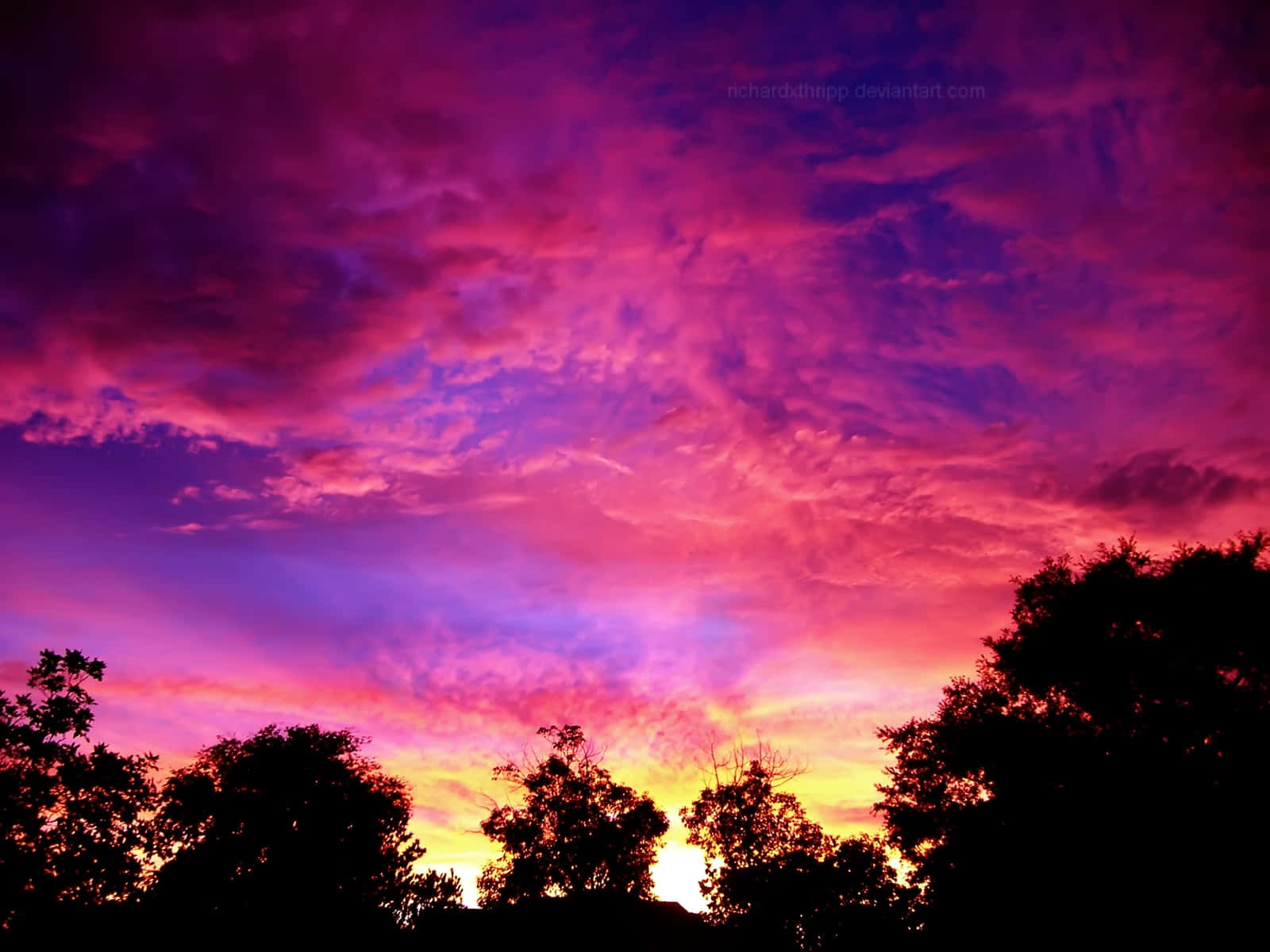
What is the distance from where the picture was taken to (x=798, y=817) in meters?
45.0

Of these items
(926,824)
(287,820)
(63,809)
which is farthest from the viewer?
(287,820)

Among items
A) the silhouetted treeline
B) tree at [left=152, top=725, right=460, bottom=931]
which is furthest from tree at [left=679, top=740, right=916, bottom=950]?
tree at [left=152, top=725, right=460, bottom=931]

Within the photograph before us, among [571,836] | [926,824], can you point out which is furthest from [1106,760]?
[571,836]

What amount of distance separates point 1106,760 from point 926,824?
31.3 feet

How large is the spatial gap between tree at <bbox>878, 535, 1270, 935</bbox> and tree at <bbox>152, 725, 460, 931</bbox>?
90.2ft

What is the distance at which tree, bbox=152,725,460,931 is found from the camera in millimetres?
36344

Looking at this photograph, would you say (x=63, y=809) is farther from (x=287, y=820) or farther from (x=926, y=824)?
(x=926, y=824)

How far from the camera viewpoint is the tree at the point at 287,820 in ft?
119

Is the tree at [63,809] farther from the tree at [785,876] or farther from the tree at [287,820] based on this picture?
the tree at [785,876]

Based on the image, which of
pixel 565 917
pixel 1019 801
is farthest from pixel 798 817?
pixel 1019 801

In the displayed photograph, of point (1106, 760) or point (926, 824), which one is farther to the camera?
point (926, 824)

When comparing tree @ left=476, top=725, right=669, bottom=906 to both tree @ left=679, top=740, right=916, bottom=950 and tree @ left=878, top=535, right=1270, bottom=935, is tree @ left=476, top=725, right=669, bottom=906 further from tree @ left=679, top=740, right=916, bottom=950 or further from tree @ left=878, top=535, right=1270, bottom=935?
tree @ left=878, top=535, right=1270, bottom=935

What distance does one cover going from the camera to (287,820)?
136ft

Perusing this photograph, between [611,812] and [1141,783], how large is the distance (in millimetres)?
34992
